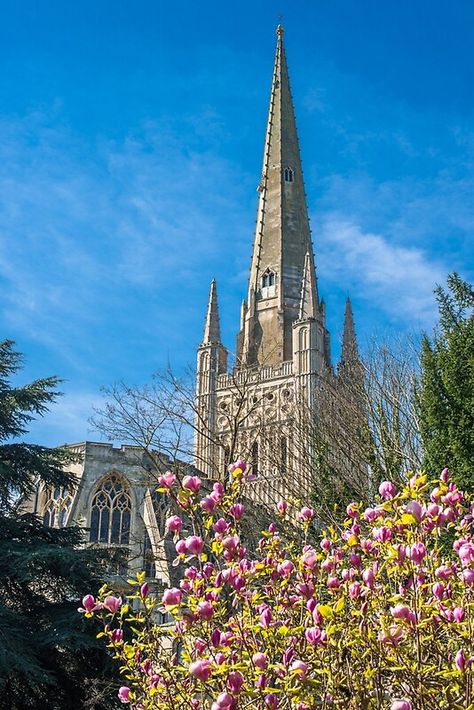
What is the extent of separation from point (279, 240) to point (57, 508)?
23588mm

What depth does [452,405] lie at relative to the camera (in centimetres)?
1407

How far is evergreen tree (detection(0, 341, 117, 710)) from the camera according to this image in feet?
41.8

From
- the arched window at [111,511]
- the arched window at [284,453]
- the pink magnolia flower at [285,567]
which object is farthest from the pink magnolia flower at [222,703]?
the arched window at [111,511]

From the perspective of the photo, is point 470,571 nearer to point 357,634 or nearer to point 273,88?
point 357,634

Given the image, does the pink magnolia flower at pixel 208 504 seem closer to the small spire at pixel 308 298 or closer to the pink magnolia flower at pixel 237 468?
the pink magnolia flower at pixel 237 468

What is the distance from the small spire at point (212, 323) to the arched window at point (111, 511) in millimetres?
13648

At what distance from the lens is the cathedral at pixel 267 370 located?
2945cm

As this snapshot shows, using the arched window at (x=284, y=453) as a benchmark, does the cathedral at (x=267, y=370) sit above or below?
above

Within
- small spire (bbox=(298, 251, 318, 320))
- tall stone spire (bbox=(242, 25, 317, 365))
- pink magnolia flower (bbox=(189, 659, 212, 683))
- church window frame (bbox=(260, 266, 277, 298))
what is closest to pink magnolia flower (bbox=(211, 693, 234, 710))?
pink magnolia flower (bbox=(189, 659, 212, 683))

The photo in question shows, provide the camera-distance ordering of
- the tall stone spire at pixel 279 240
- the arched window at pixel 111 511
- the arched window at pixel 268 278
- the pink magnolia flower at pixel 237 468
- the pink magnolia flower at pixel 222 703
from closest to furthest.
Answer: the pink magnolia flower at pixel 222 703 → the pink magnolia flower at pixel 237 468 → the arched window at pixel 111 511 → the tall stone spire at pixel 279 240 → the arched window at pixel 268 278

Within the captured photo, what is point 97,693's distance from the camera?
13.0 metres

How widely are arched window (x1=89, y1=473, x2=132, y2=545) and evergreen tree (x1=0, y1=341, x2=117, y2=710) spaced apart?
2218 cm

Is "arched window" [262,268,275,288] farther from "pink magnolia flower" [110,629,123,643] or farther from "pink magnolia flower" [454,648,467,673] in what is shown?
"pink magnolia flower" [454,648,467,673]

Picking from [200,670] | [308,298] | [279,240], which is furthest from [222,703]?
[279,240]
